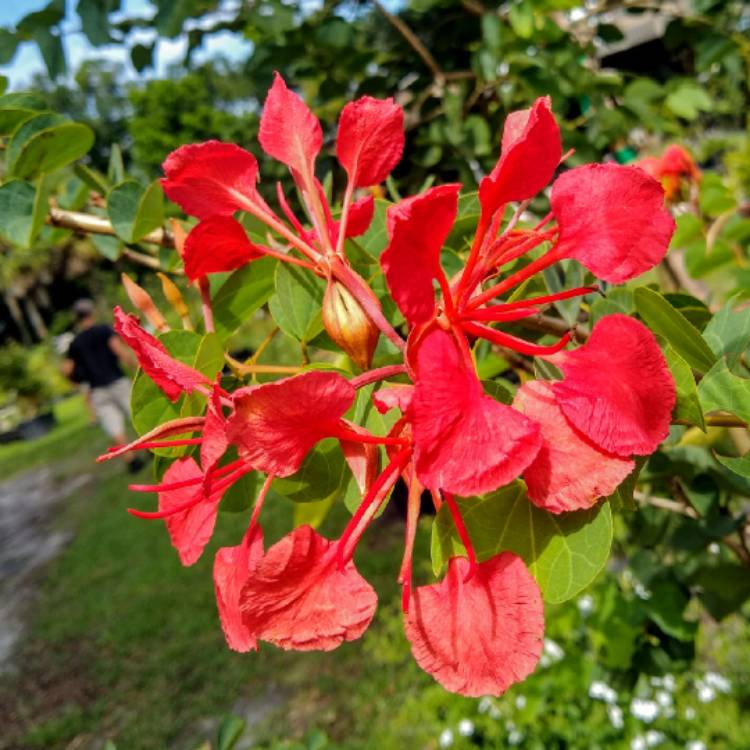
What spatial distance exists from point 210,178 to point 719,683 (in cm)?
239

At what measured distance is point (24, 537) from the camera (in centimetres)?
651

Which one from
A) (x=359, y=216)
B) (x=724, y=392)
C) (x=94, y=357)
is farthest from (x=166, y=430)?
(x=94, y=357)

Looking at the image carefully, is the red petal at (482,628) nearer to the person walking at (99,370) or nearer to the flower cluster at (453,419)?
the flower cluster at (453,419)

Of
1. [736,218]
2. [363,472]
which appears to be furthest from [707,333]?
[736,218]

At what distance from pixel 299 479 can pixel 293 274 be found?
184 mm

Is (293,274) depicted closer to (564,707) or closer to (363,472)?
(363,472)

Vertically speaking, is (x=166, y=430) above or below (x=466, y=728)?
above

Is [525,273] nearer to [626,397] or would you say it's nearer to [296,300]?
[626,397]

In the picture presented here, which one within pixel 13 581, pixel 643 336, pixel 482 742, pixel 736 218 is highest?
pixel 643 336

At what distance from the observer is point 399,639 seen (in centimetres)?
308

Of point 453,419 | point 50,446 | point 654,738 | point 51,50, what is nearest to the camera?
point 453,419

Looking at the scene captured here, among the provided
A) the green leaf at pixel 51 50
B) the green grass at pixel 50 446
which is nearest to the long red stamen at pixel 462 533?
the green leaf at pixel 51 50

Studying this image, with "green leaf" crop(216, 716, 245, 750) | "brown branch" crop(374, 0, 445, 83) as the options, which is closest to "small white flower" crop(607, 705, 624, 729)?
"green leaf" crop(216, 716, 245, 750)

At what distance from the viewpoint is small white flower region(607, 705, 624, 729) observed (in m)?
2.29
